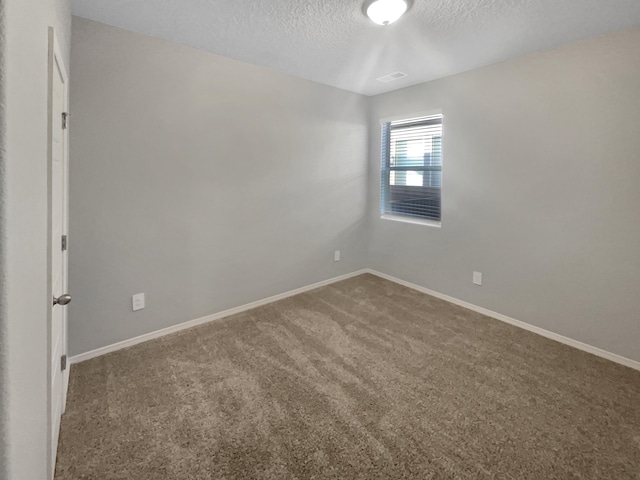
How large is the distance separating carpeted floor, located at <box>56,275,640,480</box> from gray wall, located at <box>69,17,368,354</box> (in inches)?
16.6

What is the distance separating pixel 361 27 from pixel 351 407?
2.52 m

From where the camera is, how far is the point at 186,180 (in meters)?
2.72

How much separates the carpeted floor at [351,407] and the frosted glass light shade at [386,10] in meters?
2.33

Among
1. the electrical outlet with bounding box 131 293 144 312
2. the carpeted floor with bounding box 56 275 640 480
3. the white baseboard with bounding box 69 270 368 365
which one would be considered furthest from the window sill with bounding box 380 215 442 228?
the electrical outlet with bounding box 131 293 144 312

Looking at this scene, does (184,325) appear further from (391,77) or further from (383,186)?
(391,77)

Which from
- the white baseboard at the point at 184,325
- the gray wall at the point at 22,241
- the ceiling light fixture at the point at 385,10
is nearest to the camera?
the gray wall at the point at 22,241

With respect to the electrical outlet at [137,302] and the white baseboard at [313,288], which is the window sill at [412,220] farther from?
the electrical outlet at [137,302]

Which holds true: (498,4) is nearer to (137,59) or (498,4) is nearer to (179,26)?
(179,26)

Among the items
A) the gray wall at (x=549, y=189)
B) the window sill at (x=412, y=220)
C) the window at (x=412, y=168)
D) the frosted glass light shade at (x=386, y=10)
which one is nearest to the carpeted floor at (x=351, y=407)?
the gray wall at (x=549, y=189)

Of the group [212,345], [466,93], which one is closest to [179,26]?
[212,345]

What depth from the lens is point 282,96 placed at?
10.8 feet

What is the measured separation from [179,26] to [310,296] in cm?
267

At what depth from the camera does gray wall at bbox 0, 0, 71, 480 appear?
56 cm

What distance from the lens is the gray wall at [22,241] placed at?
1.84ft
